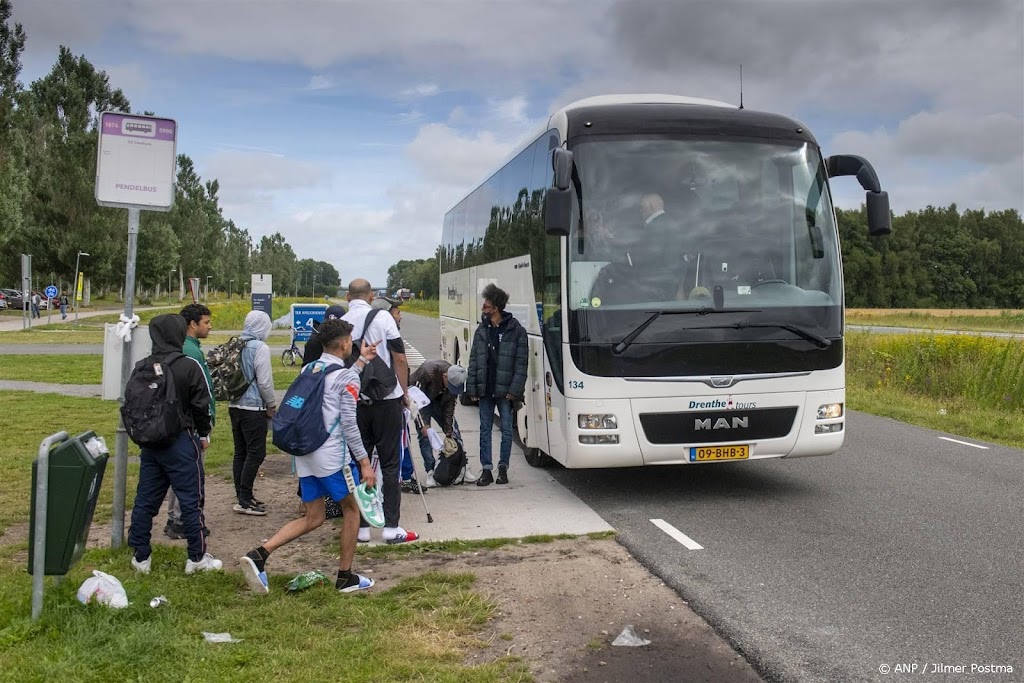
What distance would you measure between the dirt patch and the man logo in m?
1.51

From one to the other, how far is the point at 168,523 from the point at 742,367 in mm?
4874

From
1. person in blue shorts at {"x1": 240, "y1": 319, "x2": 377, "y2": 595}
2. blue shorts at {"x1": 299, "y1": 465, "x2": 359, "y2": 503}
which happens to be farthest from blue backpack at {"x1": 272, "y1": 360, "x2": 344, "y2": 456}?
blue shorts at {"x1": 299, "y1": 465, "x2": 359, "y2": 503}

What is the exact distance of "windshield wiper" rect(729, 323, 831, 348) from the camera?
7617mm

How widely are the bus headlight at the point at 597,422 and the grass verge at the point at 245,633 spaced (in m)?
2.20

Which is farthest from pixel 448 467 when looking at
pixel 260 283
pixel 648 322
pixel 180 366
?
pixel 260 283

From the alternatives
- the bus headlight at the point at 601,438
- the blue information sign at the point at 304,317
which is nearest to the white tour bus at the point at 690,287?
the bus headlight at the point at 601,438

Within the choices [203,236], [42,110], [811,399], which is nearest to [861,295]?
[203,236]

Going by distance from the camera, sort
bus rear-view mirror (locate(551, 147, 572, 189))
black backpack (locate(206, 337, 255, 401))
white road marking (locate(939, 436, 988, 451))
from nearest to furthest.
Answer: black backpack (locate(206, 337, 255, 401))
bus rear-view mirror (locate(551, 147, 572, 189))
white road marking (locate(939, 436, 988, 451))

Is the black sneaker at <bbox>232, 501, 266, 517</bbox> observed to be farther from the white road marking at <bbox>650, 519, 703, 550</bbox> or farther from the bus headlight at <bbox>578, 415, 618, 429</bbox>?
the white road marking at <bbox>650, 519, 703, 550</bbox>

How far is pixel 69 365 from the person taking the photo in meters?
21.5

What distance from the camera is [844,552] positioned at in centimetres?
633

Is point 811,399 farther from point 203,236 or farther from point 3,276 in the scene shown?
point 203,236

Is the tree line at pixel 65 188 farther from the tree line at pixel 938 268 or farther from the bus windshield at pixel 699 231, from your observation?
the tree line at pixel 938 268

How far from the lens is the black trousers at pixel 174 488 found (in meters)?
5.68
